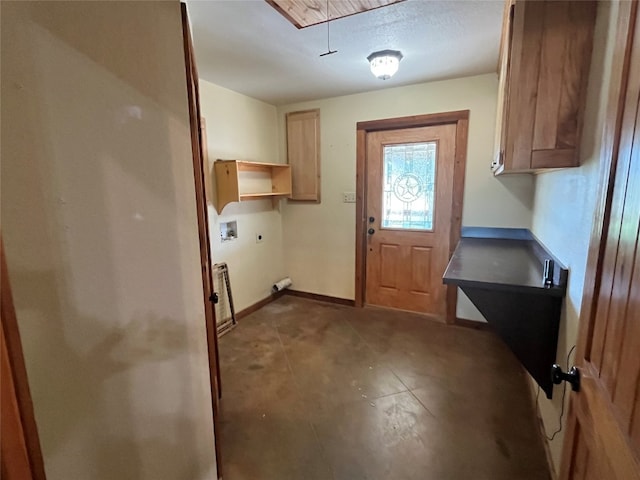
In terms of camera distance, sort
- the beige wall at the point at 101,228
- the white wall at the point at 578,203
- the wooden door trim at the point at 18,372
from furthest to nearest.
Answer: the white wall at the point at 578,203 < the beige wall at the point at 101,228 < the wooden door trim at the point at 18,372

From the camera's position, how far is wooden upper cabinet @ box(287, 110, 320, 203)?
3.64m

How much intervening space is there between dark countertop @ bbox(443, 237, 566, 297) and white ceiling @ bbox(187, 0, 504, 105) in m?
1.49

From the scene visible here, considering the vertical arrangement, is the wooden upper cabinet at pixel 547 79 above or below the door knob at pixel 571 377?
above

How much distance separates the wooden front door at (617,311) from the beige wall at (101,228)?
3.96 ft

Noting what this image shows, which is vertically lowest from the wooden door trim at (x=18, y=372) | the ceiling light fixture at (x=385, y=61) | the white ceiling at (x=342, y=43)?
the wooden door trim at (x=18, y=372)

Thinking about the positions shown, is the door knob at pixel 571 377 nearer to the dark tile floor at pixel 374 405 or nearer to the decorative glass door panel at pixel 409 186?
the dark tile floor at pixel 374 405

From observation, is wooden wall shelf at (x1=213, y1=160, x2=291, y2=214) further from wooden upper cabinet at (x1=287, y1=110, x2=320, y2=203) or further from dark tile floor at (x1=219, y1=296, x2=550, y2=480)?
dark tile floor at (x1=219, y1=296, x2=550, y2=480)

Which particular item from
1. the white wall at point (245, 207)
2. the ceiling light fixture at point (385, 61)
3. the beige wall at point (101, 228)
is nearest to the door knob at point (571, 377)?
the beige wall at point (101, 228)

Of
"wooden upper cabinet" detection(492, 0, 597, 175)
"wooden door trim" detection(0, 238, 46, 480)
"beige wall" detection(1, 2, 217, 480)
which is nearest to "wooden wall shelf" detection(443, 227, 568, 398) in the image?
"wooden upper cabinet" detection(492, 0, 597, 175)

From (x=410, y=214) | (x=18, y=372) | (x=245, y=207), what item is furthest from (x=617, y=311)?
(x=245, y=207)

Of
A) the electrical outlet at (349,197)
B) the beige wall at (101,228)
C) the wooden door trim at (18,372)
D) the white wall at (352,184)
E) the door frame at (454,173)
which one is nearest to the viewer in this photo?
the wooden door trim at (18,372)

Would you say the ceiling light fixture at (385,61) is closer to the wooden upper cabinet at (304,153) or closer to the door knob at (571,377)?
the wooden upper cabinet at (304,153)

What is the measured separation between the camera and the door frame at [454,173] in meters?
2.99

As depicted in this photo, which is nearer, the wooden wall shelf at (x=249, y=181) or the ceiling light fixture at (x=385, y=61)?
the ceiling light fixture at (x=385, y=61)
